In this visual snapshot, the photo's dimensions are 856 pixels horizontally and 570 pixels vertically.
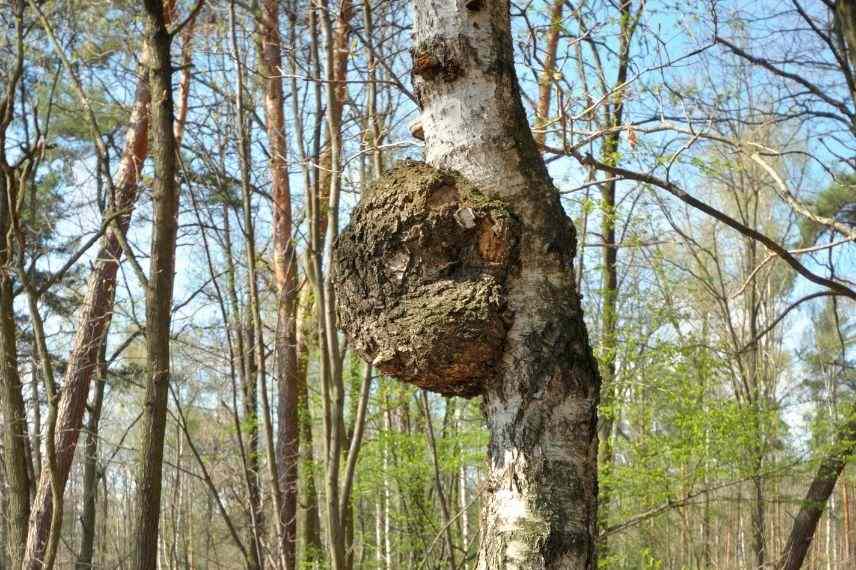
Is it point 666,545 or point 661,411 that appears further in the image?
point 666,545

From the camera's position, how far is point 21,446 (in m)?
6.95

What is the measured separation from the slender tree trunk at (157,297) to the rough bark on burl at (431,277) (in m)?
2.74

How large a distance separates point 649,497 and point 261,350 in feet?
15.2

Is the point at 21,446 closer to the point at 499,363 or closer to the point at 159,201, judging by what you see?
the point at 159,201

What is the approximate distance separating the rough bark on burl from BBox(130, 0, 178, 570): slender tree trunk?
274 cm

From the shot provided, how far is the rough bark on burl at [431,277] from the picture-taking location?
1894 millimetres

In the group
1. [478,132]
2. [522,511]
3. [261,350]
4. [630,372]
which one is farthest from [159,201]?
[630,372]

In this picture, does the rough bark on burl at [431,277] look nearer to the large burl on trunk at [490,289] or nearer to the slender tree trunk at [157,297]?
the large burl on trunk at [490,289]

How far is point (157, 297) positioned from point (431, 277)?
295cm

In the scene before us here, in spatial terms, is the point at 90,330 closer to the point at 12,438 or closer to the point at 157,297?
the point at 12,438

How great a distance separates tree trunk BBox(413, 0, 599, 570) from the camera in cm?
177

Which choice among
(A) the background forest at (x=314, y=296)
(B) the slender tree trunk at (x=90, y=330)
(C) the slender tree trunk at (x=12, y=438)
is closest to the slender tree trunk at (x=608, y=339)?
(A) the background forest at (x=314, y=296)

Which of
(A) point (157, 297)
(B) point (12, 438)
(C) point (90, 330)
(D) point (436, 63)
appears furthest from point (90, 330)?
(D) point (436, 63)

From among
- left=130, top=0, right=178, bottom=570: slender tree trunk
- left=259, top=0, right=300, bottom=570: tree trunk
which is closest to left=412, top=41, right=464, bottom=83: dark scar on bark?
left=130, top=0, right=178, bottom=570: slender tree trunk
